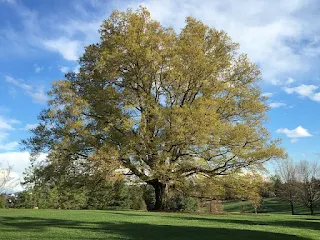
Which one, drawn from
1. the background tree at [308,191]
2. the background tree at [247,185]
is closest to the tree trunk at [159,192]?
the background tree at [247,185]

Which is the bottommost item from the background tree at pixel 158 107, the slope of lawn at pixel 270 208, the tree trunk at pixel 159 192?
the slope of lawn at pixel 270 208

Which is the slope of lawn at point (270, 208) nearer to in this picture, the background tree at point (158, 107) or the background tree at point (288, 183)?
the background tree at point (288, 183)

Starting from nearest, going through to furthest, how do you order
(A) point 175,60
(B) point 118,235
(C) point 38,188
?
1. (B) point 118,235
2. (A) point 175,60
3. (C) point 38,188

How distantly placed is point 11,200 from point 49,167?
8848mm

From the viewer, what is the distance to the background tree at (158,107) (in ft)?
63.3

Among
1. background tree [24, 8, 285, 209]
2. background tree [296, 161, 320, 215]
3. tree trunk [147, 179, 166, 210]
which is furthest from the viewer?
background tree [296, 161, 320, 215]

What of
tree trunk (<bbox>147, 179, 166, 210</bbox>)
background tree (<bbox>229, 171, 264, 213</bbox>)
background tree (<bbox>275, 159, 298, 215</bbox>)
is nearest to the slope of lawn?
background tree (<bbox>275, 159, 298, 215</bbox>)

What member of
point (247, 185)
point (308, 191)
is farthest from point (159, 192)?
point (308, 191)

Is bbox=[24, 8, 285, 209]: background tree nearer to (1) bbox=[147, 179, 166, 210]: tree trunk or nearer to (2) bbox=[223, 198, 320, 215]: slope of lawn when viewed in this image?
(1) bbox=[147, 179, 166, 210]: tree trunk

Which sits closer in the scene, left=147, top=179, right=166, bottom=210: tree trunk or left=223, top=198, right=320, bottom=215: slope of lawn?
left=147, top=179, right=166, bottom=210: tree trunk

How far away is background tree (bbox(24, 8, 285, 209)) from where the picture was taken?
63.3ft

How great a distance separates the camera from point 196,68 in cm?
2006

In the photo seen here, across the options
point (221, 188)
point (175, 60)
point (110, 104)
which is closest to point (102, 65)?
point (110, 104)

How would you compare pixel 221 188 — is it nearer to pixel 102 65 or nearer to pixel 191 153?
pixel 191 153
